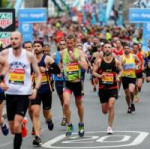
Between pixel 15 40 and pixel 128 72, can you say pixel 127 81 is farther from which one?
pixel 15 40

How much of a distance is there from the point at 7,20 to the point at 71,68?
6.73m

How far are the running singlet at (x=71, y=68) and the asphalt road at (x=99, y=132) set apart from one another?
39.5 inches

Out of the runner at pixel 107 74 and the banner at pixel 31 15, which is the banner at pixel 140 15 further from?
the runner at pixel 107 74

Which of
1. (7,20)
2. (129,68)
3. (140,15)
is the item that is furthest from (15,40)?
(140,15)

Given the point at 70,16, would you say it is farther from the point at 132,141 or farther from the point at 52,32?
the point at 132,141

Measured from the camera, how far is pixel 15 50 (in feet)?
39.0

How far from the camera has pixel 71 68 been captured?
14828mm

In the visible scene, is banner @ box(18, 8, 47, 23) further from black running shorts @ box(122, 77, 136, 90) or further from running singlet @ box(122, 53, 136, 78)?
black running shorts @ box(122, 77, 136, 90)

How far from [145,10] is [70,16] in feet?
175

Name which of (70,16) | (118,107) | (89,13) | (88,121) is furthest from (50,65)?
(70,16)

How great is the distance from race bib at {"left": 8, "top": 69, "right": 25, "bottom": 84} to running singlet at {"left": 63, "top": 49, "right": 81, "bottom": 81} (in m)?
2.93

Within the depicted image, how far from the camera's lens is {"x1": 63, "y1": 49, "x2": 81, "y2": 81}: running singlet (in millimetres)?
14812

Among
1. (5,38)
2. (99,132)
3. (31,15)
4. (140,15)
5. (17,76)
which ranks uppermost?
(31,15)

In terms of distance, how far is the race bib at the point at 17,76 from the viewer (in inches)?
469
